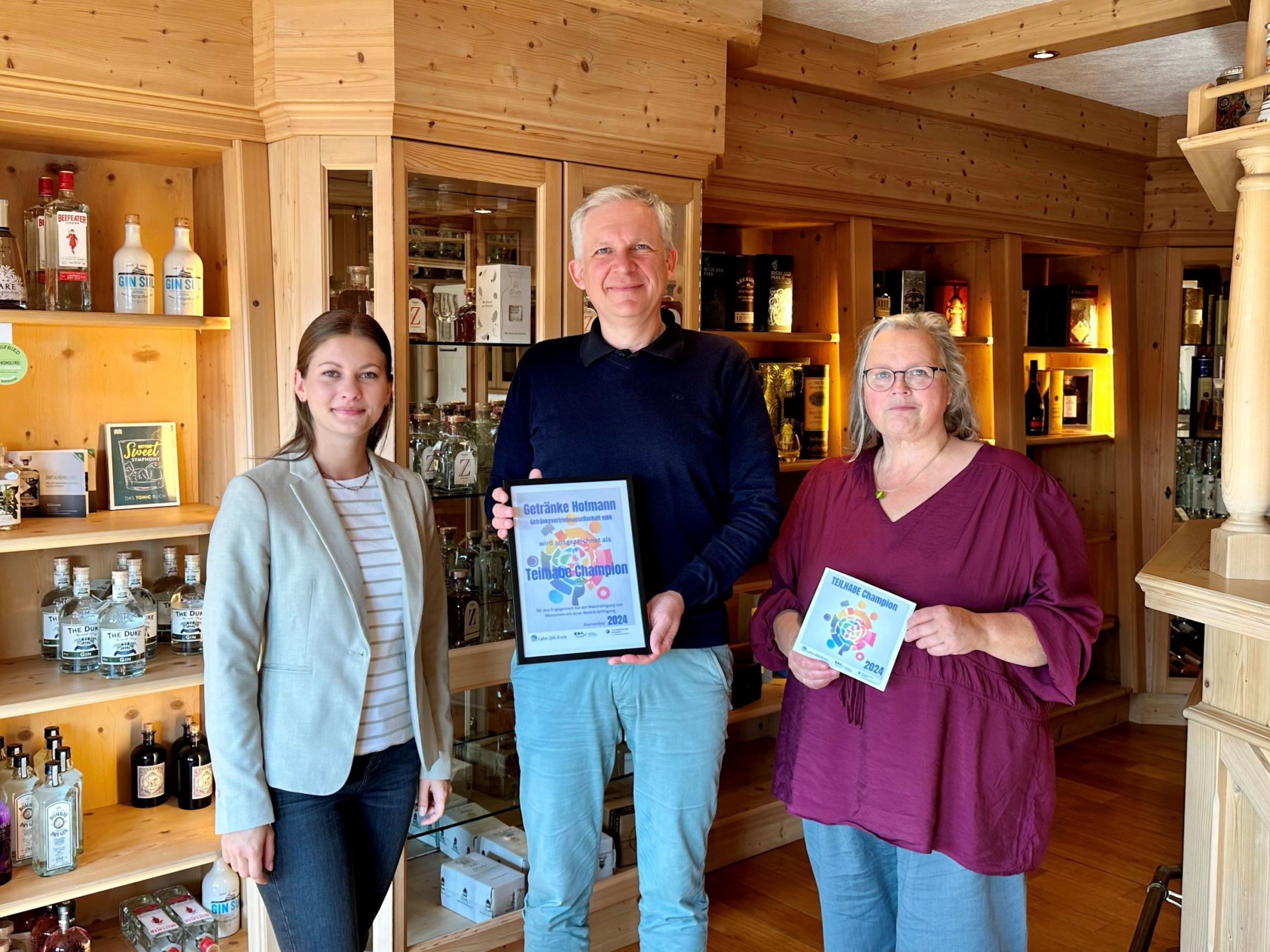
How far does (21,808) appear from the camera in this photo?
2.53m

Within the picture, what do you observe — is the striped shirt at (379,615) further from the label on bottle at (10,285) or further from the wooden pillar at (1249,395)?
the wooden pillar at (1249,395)

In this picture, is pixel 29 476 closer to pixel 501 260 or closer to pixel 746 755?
pixel 501 260

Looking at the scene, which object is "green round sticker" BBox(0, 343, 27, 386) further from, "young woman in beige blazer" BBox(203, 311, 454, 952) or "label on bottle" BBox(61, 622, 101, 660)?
"young woman in beige blazer" BBox(203, 311, 454, 952)

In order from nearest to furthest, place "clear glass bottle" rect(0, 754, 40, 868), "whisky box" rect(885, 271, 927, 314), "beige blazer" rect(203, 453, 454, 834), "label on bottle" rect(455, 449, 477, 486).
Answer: "beige blazer" rect(203, 453, 454, 834) < "clear glass bottle" rect(0, 754, 40, 868) < "label on bottle" rect(455, 449, 477, 486) < "whisky box" rect(885, 271, 927, 314)

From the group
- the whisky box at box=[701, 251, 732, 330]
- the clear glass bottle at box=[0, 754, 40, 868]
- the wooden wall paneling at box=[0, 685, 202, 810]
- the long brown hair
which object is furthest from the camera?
the whisky box at box=[701, 251, 732, 330]

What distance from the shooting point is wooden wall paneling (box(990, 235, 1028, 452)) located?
470 centimetres

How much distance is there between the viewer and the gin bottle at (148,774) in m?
2.81

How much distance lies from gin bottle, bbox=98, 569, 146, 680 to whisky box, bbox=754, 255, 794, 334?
2.33m

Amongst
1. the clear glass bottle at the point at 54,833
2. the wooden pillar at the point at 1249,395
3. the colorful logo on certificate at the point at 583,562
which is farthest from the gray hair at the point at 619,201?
the clear glass bottle at the point at 54,833

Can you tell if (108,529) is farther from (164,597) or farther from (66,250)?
(66,250)

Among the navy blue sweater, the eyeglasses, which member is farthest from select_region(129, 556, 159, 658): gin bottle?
the eyeglasses

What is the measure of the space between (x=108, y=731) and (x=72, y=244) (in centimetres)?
120

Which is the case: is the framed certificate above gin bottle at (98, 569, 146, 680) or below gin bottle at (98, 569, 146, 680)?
above

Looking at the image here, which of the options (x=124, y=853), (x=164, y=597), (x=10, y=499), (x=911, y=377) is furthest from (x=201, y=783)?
(x=911, y=377)
